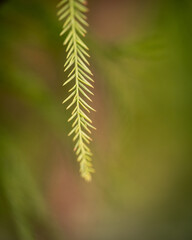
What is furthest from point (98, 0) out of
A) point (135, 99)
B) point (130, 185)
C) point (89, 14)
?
point (130, 185)

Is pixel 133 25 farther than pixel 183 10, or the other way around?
pixel 133 25

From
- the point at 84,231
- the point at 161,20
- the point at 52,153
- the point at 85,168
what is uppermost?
the point at 161,20

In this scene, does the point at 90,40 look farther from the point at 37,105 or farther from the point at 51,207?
the point at 51,207

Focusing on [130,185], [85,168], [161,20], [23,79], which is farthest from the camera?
[130,185]

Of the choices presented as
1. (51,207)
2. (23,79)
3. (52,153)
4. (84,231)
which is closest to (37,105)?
(23,79)

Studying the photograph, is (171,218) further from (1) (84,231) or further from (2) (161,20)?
(2) (161,20)

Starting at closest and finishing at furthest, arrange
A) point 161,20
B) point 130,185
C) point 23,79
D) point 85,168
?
point 85,168
point 23,79
point 161,20
point 130,185

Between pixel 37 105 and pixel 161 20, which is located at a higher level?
pixel 161 20
